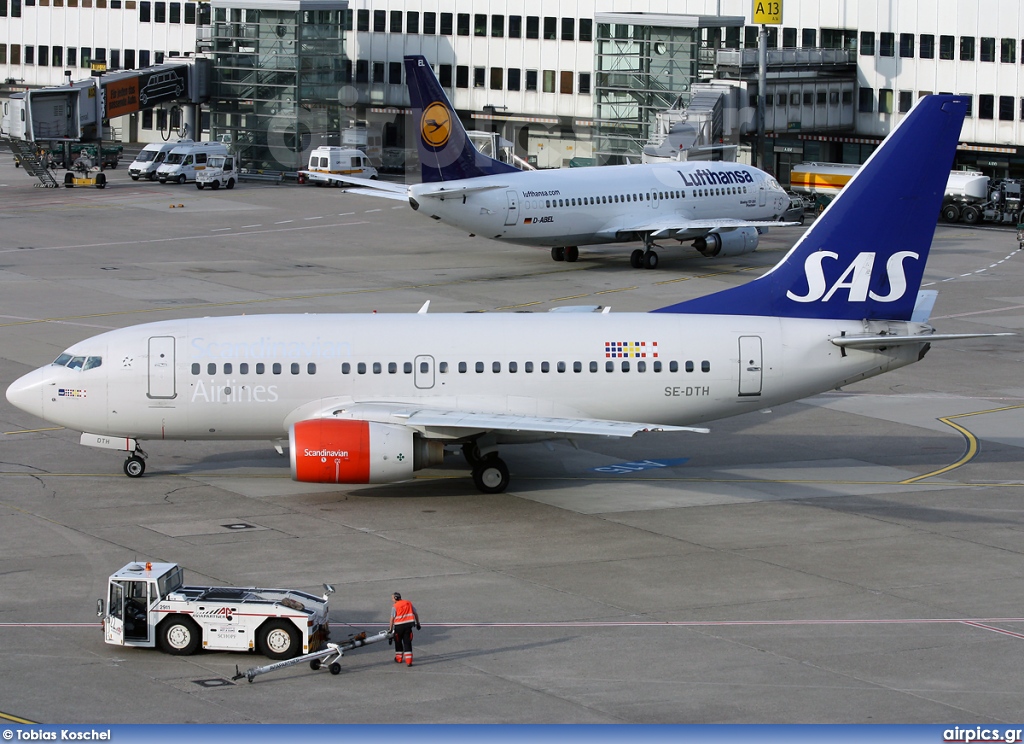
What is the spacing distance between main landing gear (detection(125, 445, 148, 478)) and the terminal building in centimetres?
6447

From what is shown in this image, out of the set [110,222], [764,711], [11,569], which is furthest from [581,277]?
[764,711]

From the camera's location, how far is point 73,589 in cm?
3133

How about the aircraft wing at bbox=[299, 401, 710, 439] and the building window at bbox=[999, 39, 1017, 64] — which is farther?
the building window at bbox=[999, 39, 1017, 64]

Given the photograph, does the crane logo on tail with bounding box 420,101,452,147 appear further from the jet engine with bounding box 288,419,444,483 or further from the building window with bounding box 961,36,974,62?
the building window with bounding box 961,36,974,62

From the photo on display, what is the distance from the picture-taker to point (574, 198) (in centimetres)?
7744

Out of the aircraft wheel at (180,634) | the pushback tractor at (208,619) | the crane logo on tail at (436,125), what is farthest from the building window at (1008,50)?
the aircraft wheel at (180,634)

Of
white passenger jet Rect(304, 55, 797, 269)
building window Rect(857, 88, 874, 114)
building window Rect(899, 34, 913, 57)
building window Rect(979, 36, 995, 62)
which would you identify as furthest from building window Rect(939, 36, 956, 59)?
white passenger jet Rect(304, 55, 797, 269)

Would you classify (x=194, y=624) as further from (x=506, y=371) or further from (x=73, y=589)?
(x=506, y=371)

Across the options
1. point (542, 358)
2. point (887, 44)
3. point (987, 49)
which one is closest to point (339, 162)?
point (887, 44)

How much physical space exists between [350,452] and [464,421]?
9.81 ft

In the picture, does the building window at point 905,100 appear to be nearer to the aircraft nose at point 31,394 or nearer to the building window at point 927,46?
the building window at point 927,46

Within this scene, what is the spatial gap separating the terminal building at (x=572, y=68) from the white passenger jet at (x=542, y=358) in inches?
2322

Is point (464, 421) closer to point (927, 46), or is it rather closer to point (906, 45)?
point (927, 46)

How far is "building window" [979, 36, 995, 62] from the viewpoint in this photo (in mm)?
105812
